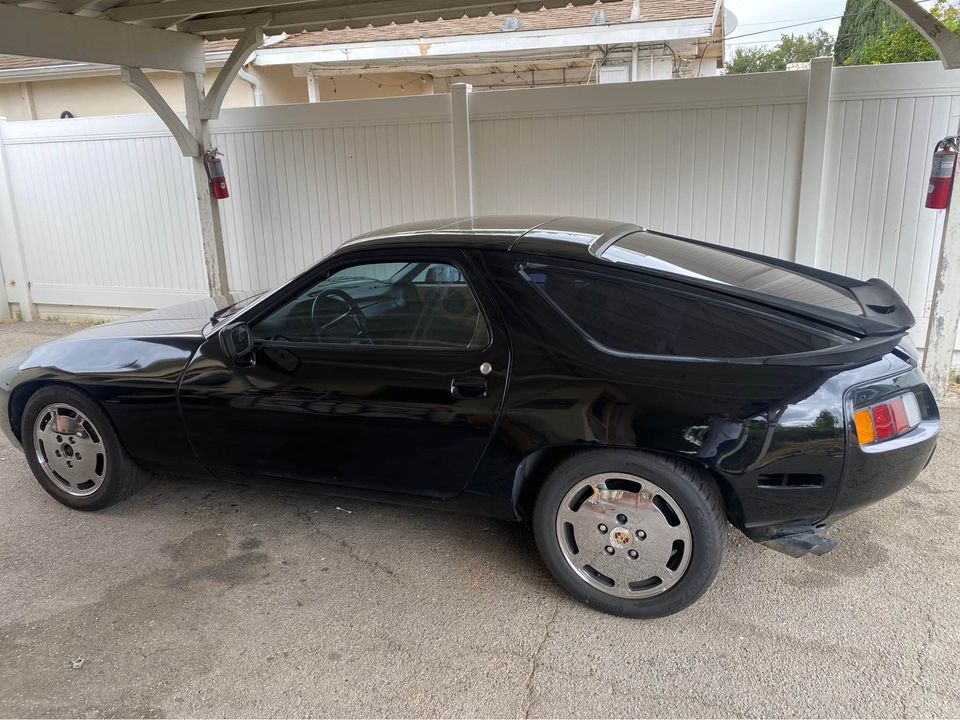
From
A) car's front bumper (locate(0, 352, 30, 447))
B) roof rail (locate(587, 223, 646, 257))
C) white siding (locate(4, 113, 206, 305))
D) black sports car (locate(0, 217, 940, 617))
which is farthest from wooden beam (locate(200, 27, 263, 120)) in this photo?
roof rail (locate(587, 223, 646, 257))

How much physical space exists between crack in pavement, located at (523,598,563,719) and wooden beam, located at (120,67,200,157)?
5.91 meters

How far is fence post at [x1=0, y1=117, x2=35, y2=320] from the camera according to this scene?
29.6ft

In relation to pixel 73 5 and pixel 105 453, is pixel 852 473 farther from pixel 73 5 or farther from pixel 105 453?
pixel 73 5

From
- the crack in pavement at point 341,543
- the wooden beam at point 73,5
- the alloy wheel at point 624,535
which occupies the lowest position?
the crack in pavement at point 341,543

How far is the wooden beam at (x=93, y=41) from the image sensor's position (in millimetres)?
5680

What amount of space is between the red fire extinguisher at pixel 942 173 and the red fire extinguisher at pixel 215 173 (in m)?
6.10

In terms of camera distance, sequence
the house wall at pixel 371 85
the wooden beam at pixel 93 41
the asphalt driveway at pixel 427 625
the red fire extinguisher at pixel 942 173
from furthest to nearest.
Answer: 1. the house wall at pixel 371 85
2. the wooden beam at pixel 93 41
3. the red fire extinguisher at pixel 942 173
4. the asphalt driveway at pixel 427 625

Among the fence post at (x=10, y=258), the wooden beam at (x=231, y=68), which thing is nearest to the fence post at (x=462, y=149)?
the wooden beam at (x=231, y=68)

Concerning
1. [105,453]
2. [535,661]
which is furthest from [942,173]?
[105,453]

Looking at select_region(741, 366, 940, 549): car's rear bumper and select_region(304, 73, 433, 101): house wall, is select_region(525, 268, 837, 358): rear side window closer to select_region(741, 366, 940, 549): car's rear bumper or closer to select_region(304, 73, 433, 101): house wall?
select_region(741, 366, 940, 549): car's rear bumper

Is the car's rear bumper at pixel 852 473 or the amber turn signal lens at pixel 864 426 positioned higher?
the amber turn signal lens at pixel 864 426

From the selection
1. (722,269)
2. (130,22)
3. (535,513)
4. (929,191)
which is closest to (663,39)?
(929,191)

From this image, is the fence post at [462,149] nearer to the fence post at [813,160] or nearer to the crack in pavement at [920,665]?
the fence post at [813,160]

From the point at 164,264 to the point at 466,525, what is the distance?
6013 millimetres
